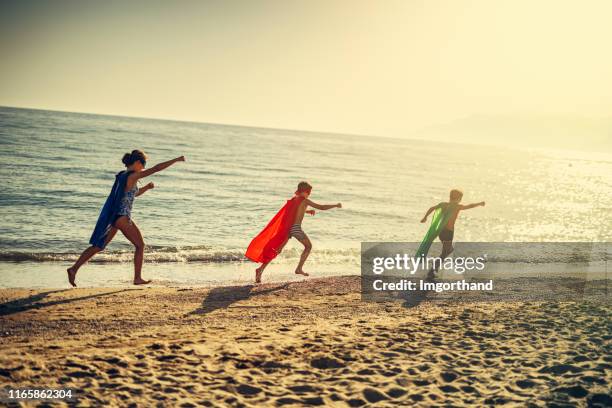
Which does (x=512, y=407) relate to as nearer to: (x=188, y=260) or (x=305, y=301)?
(x=305, y=301)

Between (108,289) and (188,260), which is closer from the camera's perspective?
(108,289)

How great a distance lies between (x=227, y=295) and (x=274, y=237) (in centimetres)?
164

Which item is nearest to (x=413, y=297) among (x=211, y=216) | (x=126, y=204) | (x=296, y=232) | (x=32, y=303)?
(x=296, y=232)

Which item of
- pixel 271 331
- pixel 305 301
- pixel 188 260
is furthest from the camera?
pixel 188 260

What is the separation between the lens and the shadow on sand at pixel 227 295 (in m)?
7.62

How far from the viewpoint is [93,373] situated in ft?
15.1

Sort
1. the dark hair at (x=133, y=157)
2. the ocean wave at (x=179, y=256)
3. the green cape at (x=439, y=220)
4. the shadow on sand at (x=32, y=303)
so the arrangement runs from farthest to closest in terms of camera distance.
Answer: the ocean wave at (x=179, y=256) < the green cape at (x=439, y=220) < the dark hair at (x=133, y=157) < the shadow on sand at (x=32, y=303)

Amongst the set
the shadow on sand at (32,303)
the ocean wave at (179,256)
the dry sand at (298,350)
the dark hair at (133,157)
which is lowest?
the dry sand at (298,350)

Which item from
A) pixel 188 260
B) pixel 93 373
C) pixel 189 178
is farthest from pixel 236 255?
pixel 189 178

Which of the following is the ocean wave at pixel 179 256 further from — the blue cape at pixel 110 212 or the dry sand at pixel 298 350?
the blue cape at pixel 110 212

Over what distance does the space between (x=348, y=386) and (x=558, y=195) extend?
136 ft

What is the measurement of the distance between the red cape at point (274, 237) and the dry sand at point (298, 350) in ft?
4.32

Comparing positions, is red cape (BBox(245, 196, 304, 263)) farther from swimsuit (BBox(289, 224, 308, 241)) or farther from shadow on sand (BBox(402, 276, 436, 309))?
shadow on sand (BBox(402, 276, 436, 309))

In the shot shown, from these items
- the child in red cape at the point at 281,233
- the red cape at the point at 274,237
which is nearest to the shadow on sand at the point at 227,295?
the child in red cape at the point at 281,233
